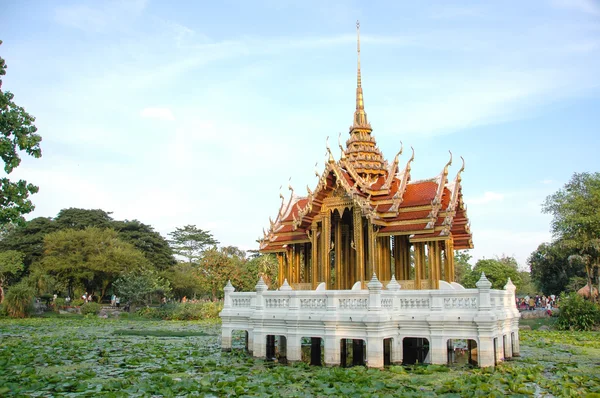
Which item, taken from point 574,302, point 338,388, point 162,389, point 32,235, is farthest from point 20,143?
point 32,235

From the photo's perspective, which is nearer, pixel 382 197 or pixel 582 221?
pixel 382 197

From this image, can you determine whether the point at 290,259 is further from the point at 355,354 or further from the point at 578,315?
the point at 578,315

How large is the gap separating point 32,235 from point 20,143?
38876 mm

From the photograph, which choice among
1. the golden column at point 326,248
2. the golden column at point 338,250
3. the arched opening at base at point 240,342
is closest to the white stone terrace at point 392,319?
the arched opening at base at point 240,342

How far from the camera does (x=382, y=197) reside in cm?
1912

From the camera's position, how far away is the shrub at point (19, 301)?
35031mm

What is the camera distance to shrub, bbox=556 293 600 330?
25.4m

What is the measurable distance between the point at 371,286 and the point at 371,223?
174 inches

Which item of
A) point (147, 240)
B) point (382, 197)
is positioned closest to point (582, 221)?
point (382, 197)

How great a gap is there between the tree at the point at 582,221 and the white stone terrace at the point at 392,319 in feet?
65.3

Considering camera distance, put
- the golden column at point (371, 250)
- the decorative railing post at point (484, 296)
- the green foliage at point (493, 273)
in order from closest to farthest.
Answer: the decorative railing post at point (484, 296) < the golden column at point (371, 250) < the green foliage at point (493, 273)

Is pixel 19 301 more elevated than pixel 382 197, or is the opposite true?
pixel 382 197

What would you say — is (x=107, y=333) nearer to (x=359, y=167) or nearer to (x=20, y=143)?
(x=20, y=143)

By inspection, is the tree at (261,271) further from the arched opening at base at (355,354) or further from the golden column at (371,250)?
the arched opening at base at (355,354)
